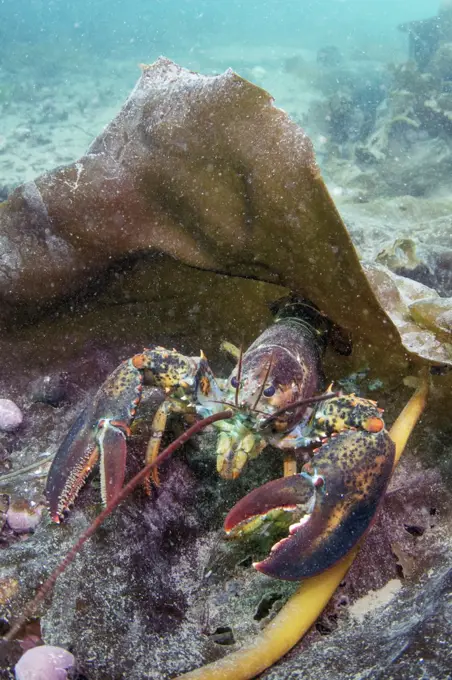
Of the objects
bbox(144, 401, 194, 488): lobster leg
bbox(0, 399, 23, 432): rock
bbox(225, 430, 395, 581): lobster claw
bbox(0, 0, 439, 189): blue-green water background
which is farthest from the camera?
bbox(0, 0, 439, 189): blue-green water background

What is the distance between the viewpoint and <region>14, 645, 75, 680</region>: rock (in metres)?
1.83

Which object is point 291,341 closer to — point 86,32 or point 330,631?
point 330,631

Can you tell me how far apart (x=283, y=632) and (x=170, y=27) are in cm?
5097

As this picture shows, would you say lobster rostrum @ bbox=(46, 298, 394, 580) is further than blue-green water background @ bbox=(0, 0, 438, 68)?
No

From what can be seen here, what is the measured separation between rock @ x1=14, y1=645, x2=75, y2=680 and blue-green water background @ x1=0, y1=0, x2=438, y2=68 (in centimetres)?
3169

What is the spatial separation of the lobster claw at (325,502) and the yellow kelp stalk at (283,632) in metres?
0.16

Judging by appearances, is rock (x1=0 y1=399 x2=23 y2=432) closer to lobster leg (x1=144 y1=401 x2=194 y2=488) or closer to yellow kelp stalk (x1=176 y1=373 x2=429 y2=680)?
lobster leg (x1=144 y1=401 x2=194 y2=488)

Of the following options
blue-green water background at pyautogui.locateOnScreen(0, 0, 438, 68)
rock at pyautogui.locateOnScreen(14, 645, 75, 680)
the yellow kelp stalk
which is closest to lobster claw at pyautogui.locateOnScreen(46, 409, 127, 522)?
rock at pyautogui.locateOnScreen(14, 645, 75, 680)

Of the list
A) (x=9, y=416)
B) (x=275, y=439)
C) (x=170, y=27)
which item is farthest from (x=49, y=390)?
(x=170, y=27)

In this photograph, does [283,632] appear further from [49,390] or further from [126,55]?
[126,55]

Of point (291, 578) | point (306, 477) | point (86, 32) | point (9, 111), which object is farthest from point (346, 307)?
point (86, 32)

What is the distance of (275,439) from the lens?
3.08 metres

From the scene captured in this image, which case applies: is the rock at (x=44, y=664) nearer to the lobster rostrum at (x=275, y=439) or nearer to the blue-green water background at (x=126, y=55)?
the lobster rostrum at (x=275, y=439)

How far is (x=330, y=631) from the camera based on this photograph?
2.29m
